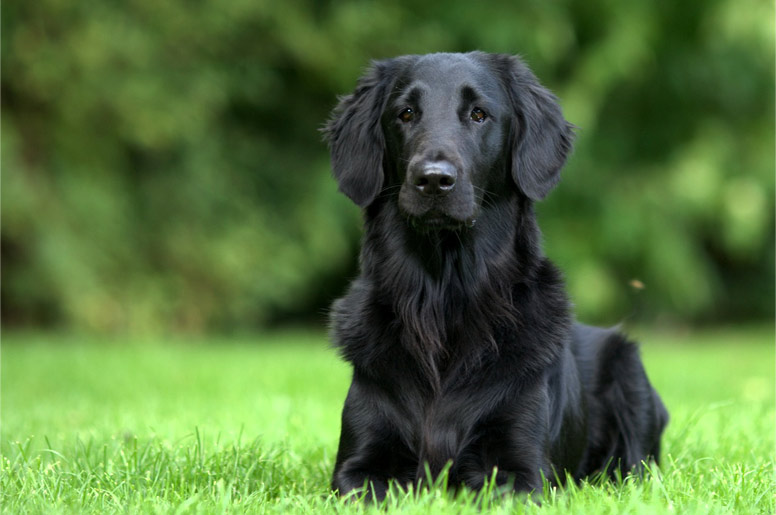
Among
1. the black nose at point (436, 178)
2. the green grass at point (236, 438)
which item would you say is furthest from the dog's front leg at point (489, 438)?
the black nose at point (436, 178)

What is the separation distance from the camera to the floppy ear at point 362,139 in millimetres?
3477

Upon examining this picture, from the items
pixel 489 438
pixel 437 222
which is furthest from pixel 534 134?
pixel 489 438

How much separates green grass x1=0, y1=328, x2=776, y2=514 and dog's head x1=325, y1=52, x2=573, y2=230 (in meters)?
1.00

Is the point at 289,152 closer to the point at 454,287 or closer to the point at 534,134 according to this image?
the point at 534,134

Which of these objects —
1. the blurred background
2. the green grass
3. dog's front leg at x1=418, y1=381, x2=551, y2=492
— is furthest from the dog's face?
the blurred background

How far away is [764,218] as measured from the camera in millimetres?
13820

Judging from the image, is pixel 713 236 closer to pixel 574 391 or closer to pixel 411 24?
pixel 411 24

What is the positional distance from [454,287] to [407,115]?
2.11 ft

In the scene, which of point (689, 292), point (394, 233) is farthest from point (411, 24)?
point (394, 233)

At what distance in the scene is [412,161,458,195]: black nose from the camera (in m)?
3.04

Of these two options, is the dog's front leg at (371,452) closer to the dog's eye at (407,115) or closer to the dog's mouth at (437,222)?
the dog's mouth at (437,222)

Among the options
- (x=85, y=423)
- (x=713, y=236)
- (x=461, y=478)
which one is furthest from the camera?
(x=713, y=236)

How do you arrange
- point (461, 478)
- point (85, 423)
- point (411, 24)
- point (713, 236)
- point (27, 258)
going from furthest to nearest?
point (713, 236)
point (411, 24)
point (27, 258)
point (85, 423)
point (461, 478)

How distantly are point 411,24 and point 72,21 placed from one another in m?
4.58
